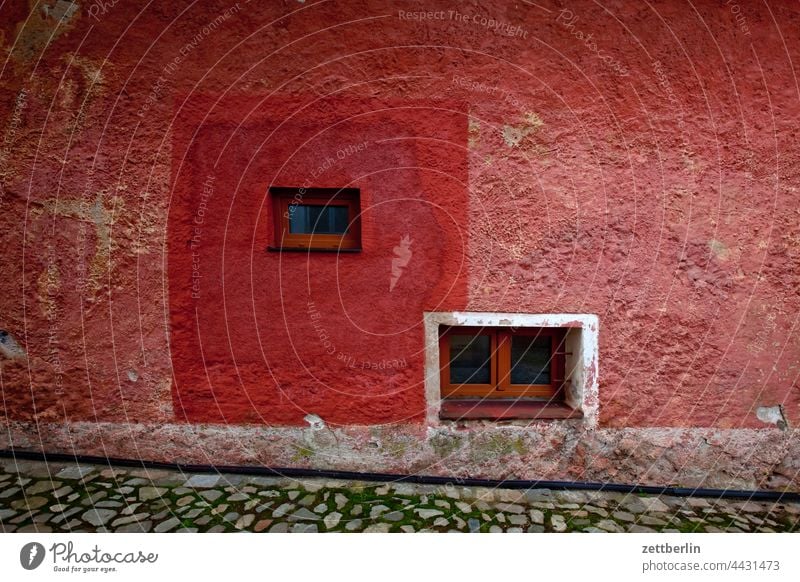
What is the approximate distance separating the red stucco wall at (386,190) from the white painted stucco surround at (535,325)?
0.07 metres

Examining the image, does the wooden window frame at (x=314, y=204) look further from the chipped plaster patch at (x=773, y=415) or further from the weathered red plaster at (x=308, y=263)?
the chipped plaster patch at (x=773, y=415)

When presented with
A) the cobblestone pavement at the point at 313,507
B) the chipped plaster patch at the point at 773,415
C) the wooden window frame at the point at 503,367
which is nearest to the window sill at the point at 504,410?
the wooden window frame at the point at 503,367

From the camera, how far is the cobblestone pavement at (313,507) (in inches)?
86.7

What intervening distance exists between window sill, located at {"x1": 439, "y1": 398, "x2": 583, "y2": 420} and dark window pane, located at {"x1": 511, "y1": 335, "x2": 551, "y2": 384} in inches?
6.2

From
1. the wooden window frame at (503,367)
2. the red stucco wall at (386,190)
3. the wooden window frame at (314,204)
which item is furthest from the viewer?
the wooden window frame at (503,367)

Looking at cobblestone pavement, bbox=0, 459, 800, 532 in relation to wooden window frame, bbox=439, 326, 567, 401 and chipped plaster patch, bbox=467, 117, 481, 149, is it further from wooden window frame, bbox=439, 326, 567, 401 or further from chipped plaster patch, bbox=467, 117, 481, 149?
chipped plaster patch, bbox=467, 117, 481, 149

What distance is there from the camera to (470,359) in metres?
2.77

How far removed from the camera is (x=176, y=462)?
8.71ft

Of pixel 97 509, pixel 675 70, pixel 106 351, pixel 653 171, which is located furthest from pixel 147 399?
pixel 675 70

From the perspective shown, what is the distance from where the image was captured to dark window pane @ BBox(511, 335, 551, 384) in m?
2.77

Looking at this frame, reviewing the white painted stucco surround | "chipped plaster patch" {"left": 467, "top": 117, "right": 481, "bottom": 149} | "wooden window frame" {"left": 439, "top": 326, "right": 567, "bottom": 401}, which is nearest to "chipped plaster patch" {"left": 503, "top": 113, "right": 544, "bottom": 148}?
"chipped plaster patch" {"left": 467, "top": 117, "right": 481, "bottom": 149}

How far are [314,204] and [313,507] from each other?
6.16 feet

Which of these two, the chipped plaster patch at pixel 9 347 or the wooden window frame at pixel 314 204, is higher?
the wooden window frame at pixel 314 204

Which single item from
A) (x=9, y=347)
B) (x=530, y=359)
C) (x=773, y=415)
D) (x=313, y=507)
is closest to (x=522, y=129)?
(x=530, y=359)
